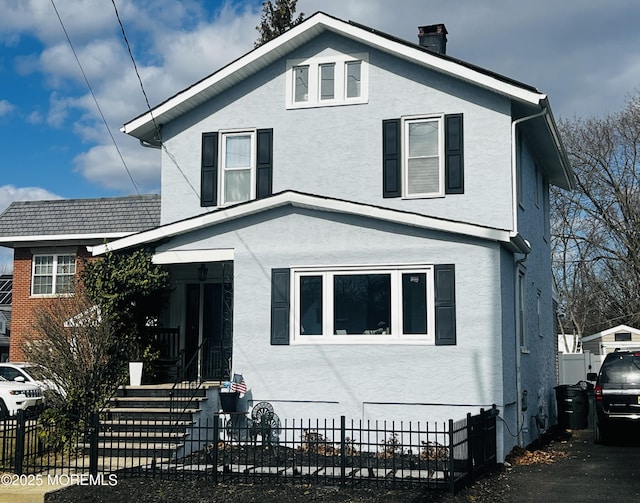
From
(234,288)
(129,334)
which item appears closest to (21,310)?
(129,334)

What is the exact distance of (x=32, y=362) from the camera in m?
15.1

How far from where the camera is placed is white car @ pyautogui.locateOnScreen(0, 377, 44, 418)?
70.8 feet

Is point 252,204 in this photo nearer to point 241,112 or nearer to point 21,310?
point 241,112

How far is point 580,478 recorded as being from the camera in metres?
12.9

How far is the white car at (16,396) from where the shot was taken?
70.8 ft

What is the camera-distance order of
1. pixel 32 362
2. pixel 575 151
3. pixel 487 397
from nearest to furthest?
pixel 487 397
pixel 32 362
pixel 575 151

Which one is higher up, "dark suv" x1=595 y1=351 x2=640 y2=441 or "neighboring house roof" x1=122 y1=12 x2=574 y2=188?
"neighboring house roof" x1=122 y1=12 x2=574 y2=188

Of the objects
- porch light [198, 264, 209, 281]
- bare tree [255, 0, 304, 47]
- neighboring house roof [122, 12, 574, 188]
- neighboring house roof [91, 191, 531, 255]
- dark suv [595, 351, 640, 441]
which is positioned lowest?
dark suv [595, 351, 640, 441]

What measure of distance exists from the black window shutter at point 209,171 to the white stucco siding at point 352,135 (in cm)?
17

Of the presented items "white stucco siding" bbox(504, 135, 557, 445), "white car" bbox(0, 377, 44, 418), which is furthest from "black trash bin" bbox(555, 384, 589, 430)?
"white car" bbox(0, 377, 44, 418)

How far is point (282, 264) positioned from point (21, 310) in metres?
15.4

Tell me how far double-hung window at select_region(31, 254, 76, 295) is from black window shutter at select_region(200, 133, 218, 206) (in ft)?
36.1

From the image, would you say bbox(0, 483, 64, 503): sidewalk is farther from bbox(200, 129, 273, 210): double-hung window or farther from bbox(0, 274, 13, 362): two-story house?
bbox(0, 274, 13, 362): two-story house

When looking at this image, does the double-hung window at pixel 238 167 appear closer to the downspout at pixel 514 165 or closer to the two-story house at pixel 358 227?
the two-story house at pixel 358 227
